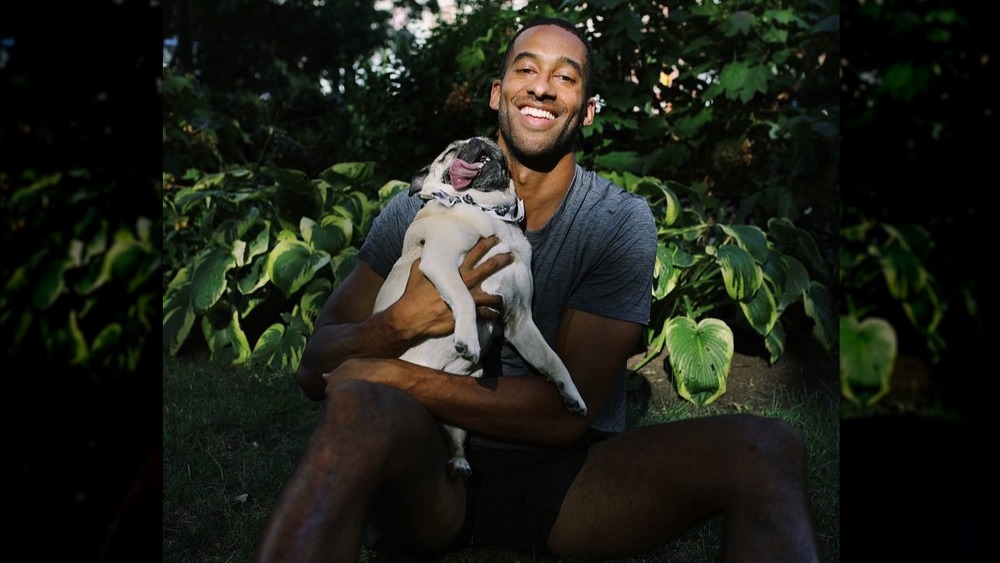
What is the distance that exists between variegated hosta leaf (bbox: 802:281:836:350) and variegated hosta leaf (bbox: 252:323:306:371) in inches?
98.3

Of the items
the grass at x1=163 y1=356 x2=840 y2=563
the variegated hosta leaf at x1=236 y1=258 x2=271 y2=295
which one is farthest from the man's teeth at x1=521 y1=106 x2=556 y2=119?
the variegated hosta leaf at x1=236 y1=258 x2=271 y2=295

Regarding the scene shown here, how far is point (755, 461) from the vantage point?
7.02 ft

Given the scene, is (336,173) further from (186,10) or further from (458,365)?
(186,10)

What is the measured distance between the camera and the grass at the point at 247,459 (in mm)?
2678

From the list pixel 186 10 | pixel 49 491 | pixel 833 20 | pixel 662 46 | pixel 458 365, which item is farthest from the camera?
pixel 186 10

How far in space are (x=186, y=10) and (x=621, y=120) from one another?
560cm

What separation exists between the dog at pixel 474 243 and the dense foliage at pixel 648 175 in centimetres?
218

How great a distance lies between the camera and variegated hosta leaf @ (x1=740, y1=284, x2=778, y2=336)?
4.33 m

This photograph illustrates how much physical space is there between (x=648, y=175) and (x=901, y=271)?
12.2ft

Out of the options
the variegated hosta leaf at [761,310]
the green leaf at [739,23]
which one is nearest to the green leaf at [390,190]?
the variegated hosta leaf at [761,310]

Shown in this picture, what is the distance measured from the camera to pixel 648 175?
5.36 m

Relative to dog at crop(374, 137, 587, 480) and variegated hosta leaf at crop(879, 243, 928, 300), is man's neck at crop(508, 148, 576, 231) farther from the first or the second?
variegated hosta leaf at crop(879, 243, 928, 300)

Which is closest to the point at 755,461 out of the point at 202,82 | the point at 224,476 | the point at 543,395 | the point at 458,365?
the point at 543,395

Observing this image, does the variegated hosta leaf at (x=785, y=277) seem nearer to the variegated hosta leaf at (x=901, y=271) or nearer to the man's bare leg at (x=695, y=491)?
the man's bare leg at (x=695, y=491)
